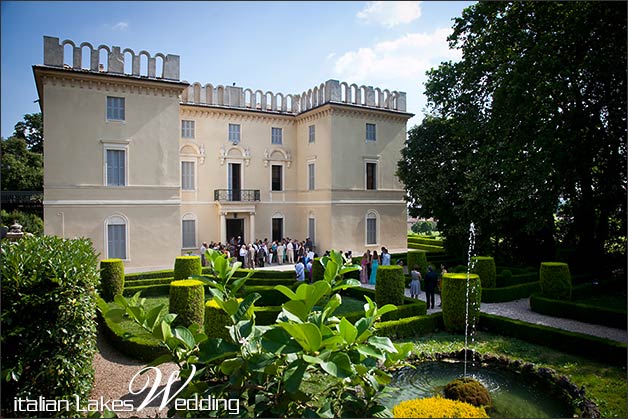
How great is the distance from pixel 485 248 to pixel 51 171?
1990 centimetres

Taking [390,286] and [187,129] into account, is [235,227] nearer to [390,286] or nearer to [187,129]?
[187,129]

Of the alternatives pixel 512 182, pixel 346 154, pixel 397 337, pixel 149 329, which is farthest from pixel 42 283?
pixel 346 154

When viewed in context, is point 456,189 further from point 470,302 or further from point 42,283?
point 42,283

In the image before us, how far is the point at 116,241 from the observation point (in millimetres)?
18672

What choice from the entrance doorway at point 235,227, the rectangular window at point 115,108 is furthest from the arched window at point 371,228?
the rectangular window at point 115,108

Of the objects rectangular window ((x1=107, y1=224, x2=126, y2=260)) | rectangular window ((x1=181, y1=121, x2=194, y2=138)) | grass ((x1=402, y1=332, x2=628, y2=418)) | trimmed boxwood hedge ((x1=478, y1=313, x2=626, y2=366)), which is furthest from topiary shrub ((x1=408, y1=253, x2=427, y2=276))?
rectangular window ((x1=181, y1=121, x2=194, y2=138))

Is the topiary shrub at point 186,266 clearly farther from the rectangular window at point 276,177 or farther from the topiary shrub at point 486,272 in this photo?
the rectangular window at point 276,177

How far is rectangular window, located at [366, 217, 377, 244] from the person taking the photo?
25141 millimetres

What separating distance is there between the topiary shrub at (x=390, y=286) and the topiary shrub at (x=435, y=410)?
20.9 feet

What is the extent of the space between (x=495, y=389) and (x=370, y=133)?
19674 mm

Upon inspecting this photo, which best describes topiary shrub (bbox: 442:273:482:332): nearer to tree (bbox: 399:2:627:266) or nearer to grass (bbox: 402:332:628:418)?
grass (bbox: 402:332:628:418)

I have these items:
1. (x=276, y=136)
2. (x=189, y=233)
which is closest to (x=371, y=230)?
(x=276, y=136)

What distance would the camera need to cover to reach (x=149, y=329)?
3605 mm

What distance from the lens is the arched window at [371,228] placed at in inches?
990
